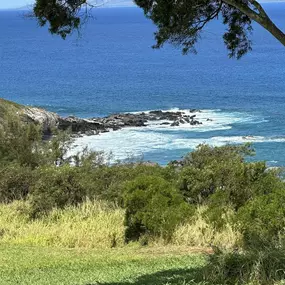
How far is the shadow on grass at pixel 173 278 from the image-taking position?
667cm

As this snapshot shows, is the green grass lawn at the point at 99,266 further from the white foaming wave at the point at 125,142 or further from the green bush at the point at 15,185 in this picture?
the white foaming wave at the point at 125,142

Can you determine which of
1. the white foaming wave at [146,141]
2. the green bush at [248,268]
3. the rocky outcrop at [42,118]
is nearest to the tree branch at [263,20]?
the green bush at [248,268]

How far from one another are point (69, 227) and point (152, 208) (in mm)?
1620

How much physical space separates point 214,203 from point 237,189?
0.91 m

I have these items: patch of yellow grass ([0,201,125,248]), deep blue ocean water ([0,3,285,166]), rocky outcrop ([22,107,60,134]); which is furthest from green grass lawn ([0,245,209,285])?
rocky outcrop ([22,107,60,134])

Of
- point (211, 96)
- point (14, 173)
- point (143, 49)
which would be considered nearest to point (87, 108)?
point (211, 96)

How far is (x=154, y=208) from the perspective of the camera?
10734 mm

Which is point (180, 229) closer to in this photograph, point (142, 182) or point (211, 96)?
point (142, 182)

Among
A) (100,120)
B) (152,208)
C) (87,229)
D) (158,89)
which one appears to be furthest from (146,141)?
(152,208)

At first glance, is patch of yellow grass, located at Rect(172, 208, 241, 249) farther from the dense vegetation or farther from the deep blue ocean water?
the deep blue ocean water

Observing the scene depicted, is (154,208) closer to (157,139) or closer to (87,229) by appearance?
(87,229)

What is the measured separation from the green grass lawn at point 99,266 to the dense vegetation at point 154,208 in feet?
1.64

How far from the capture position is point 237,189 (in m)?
12.0

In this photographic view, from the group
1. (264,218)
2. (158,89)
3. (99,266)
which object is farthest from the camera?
(158,89)
